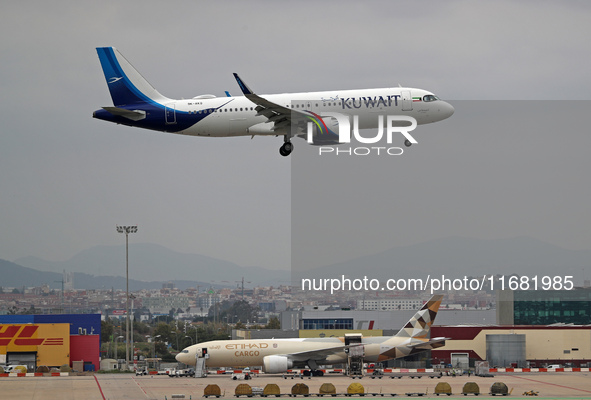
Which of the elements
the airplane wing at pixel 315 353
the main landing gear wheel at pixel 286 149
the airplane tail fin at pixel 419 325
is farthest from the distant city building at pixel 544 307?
the main landing gear wheel at pixel 286 149

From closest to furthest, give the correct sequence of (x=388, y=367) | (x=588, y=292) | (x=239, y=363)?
(x=239, y=363), (x=388, y=367), (x=588, y=292)

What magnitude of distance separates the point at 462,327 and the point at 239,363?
31889 mm

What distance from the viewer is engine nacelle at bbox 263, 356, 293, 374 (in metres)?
Result: 97.6

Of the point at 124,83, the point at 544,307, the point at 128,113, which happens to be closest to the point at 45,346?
the point at 124,83

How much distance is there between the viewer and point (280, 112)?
84938mm

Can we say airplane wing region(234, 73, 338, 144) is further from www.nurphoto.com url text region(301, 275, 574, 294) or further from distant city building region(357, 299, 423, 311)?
distant city building region(357, 299, 423, 311)

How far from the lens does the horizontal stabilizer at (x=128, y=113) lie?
3442 inches

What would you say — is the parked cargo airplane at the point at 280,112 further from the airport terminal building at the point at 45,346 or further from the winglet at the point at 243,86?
the airport terminal building at the point at 45,346

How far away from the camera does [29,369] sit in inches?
4781

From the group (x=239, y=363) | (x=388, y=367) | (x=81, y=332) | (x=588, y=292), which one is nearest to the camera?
(x=239, y=363)

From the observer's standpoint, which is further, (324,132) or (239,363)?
(239,363)

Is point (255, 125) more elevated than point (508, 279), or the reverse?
point (255, 125)

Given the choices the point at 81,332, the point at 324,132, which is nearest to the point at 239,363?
the point at 324,132

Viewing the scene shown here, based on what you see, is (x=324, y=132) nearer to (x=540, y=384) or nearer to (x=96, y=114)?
(x=96, y=114)
